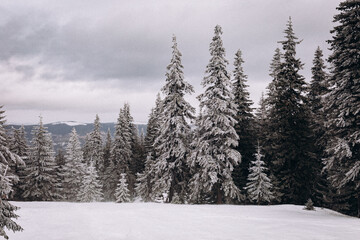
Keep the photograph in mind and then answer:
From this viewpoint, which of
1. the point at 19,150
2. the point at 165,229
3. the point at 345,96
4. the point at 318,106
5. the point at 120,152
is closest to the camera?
the point at 165,229

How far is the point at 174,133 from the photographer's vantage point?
24.7 m

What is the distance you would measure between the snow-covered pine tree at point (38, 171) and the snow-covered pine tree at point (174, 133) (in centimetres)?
1861

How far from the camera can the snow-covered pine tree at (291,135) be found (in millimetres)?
22531

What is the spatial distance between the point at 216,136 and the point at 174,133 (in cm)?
431

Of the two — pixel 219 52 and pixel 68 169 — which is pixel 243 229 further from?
pixel 68 169

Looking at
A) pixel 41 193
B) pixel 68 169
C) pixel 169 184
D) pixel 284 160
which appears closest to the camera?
pixel 284 160

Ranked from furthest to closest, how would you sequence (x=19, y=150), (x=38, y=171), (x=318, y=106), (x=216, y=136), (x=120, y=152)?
(x=120, y=152) → (x=19, y=150) → (x=38, y=171) → (x=318, y=106) → (x=216, y=136)

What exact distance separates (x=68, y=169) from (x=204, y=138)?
33395 mm

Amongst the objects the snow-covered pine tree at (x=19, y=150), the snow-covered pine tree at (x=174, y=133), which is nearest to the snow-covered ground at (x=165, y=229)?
the snow-covered pine tree at (x=174, y=133)

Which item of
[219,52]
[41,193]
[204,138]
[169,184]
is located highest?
[219,52]

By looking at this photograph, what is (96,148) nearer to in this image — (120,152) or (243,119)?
(120,152)

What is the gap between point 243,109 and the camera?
27.4 meters

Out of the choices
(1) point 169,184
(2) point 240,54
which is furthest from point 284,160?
(2) point 240,54

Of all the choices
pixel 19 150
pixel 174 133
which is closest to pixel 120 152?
pixel 19 150
